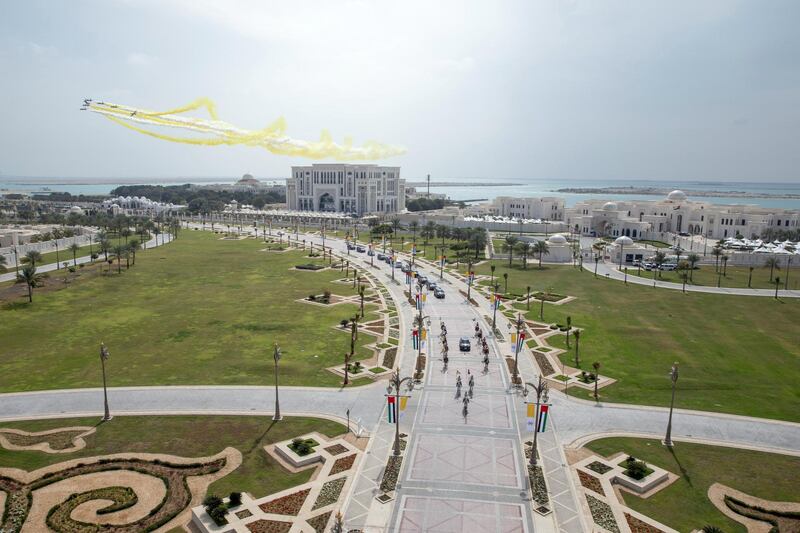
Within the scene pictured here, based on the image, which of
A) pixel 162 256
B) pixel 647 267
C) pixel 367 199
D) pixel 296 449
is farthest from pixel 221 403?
pixel 367 199

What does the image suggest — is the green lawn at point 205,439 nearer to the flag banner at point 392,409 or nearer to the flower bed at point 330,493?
the flower bed at point 330,493

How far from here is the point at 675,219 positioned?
151 m

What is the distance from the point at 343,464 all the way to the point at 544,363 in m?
23.9

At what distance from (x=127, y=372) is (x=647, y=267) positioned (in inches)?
3461

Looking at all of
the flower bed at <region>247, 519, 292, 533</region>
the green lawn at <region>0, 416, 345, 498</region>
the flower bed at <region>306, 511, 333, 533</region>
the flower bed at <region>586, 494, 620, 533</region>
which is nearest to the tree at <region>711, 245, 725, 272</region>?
the flower bed at <region>586, 494, 620, 533</region>

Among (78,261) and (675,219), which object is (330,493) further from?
(675,219)

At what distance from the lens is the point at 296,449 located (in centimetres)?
3022

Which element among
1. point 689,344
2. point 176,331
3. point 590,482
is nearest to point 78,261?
point 176,331

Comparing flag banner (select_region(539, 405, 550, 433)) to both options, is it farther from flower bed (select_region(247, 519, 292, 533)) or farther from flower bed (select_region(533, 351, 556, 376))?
flower bed (select_region(247, 519, 292, 533))

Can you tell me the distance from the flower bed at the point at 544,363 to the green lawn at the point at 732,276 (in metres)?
47.9

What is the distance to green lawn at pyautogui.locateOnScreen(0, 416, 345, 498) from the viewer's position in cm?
2786

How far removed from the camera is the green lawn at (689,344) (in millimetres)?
39688

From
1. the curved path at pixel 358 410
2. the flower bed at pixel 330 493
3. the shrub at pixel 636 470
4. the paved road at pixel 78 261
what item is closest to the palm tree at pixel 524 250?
the curved path at pixel 358 410

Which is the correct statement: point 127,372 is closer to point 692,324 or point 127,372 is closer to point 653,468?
point 653,468
